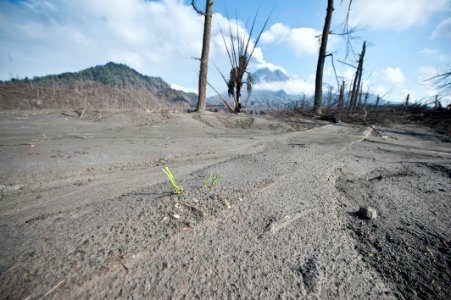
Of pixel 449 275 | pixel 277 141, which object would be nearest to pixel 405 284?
pixel 449 275

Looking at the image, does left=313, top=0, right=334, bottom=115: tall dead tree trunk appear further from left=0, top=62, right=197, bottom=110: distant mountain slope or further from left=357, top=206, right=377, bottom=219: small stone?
left=357, top=206, right=377, bottom=219: small stone

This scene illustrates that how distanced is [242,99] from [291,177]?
5.21 m

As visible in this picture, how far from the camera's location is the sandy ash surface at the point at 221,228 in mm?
681

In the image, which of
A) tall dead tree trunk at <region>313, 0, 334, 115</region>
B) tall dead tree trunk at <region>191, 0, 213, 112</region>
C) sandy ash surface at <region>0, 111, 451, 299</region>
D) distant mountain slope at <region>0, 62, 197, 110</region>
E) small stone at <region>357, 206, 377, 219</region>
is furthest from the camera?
distant mountain slope at <region>0, 62, 197, 110</region>

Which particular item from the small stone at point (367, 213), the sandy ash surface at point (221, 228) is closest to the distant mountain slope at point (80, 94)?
the sandy ash surface at point (221, 228)

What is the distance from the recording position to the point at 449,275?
771mm

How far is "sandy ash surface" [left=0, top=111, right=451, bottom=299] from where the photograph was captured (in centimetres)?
68

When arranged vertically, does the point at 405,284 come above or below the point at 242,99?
below

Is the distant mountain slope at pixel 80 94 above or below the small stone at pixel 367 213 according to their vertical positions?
above

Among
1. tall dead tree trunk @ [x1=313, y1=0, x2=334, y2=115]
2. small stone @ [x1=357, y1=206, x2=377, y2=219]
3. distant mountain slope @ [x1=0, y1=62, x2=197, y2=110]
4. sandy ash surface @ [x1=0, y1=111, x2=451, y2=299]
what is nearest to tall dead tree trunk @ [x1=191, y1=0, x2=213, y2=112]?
distant mountain slope @ [x1=0, y1=62, x2=197, y2=110]

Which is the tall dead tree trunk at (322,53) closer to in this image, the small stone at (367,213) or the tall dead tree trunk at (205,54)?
the tall dead tree trunk at (205,54)

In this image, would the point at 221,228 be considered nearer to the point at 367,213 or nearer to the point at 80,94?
the point at 367,213

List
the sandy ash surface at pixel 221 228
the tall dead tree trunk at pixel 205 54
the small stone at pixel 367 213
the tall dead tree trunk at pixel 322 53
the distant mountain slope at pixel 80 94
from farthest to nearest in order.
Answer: the distant mountain slope at pixel 80 94
the tall dead tree trunk at pixel 322 53
the tall dead tree trunk at pixel 205 54
the small stone at pixel 367 213
the sandy ash surface at pixel 221 228

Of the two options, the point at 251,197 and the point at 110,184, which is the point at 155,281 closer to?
the point at 251,197
